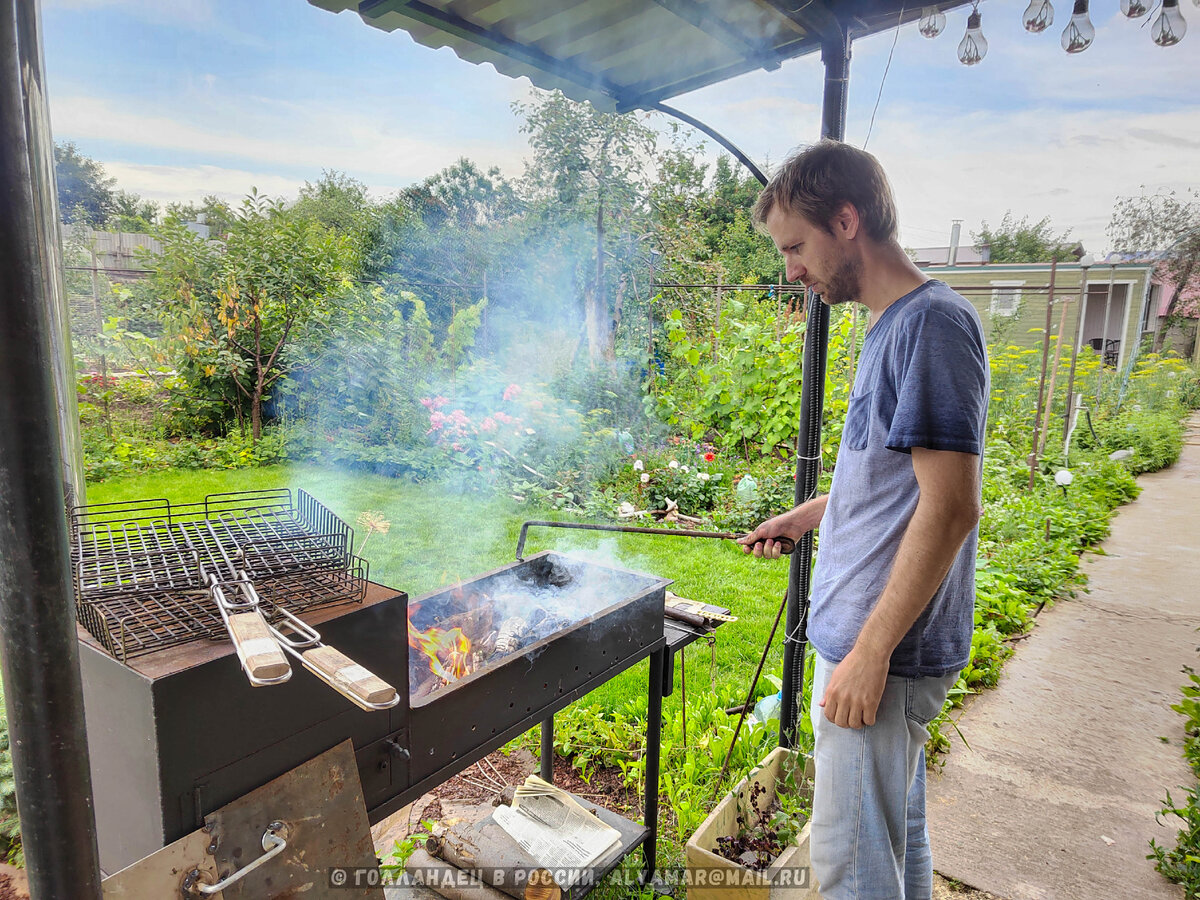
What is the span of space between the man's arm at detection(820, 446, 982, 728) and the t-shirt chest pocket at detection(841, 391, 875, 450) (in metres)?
0.16

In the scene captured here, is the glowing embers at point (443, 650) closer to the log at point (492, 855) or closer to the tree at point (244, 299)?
the log at point (492, 855)

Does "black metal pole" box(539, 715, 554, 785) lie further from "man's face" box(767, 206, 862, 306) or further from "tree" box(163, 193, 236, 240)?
"tree" box(163, 193, 236, 240)

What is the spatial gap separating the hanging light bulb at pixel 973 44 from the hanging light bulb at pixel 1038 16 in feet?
0.44

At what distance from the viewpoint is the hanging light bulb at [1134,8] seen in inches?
73.2

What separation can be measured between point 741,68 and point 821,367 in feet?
3.57

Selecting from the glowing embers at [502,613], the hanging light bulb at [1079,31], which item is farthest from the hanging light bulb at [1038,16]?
the glowing embers at [502,613]

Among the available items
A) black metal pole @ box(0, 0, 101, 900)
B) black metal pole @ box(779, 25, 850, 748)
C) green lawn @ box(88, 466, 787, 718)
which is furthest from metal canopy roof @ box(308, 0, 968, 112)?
green lawn @ box(88, 466, 787, 718)

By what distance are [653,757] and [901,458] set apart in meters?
1.34

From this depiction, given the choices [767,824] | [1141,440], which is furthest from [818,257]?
[1141,440]

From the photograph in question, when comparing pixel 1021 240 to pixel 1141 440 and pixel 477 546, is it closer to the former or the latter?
pixel 1141 440

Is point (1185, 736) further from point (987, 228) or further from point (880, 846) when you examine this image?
point (987, 228)


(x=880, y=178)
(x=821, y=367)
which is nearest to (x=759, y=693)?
(x=821, y=367)

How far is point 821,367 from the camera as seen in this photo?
94.1 inches

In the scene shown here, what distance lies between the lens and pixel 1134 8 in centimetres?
186
